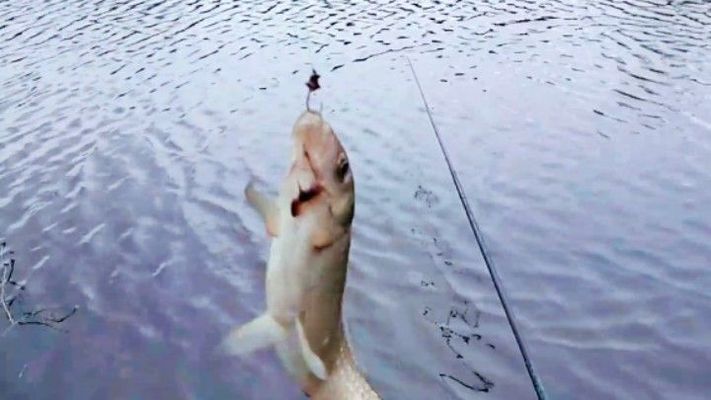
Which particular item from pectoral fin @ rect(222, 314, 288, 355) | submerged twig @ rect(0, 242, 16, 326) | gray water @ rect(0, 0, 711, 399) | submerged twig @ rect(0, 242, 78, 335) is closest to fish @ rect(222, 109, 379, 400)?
pectoral fin @ rect(222, 314, 288, 355)

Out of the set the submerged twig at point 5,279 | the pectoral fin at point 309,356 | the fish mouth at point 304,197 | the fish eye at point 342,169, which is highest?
the fish eye at point 342,169

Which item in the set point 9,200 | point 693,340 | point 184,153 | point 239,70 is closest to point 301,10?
point 239,70

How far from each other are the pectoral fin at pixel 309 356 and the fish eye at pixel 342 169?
0.59 meters

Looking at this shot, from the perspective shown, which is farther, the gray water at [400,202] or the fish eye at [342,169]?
the gray water at [400,202]

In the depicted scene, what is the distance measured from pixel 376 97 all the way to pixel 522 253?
6.98m

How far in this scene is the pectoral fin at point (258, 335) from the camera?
2783 mm

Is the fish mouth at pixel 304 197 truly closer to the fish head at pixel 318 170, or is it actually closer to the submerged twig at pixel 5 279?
the fish head at pixel 318 170

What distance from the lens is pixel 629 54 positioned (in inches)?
690

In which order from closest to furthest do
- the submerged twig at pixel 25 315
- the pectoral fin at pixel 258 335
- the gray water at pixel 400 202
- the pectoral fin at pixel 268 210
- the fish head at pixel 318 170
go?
the fish head at pixel 318 170 < the pectoral fin at pixel 268 210 < the pectoral fin at pixel 258 335 < the gray water at pixel 400 202 < the submerged twig at pixel 25 315

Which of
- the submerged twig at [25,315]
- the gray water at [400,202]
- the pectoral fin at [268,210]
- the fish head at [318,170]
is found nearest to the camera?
the fish head at [318,170]

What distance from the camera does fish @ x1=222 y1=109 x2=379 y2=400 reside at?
2422 millimetres

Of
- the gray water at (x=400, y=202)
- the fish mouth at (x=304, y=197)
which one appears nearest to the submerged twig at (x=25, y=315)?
the gray water at (x=400, y=202)

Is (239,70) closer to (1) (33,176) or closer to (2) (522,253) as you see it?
(1) (33,176)

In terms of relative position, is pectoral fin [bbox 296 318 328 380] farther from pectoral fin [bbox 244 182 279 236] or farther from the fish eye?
the fish eye
